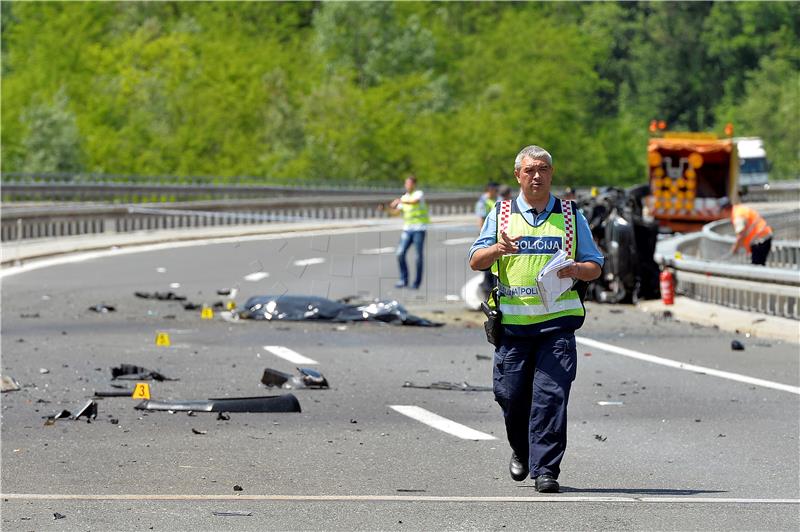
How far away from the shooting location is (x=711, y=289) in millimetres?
21719

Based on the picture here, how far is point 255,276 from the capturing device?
28.6 meters

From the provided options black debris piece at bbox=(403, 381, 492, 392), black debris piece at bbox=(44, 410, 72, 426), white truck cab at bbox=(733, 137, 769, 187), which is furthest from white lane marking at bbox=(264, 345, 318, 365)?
white truck cab at bbox=(733, 137, 769, 187)

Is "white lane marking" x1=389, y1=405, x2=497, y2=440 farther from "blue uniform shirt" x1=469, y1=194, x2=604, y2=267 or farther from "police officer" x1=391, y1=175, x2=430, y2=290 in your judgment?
"police officer" x1=391, y1=175, x2=430, y2=290

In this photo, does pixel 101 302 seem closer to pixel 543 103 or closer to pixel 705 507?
pixel 705 507

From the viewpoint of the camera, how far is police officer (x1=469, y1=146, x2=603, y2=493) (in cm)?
875

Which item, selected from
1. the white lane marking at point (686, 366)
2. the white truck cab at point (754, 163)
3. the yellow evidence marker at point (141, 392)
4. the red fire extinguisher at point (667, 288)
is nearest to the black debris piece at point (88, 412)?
the yellow evidence marker at point (141, 392)

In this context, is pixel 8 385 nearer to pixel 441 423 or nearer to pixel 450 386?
pixel 450 386

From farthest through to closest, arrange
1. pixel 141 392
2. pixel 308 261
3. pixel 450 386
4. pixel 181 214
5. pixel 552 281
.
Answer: pixel 181 214 → pixel 308 261 → pixel 450 386 → pixel 141 392 → pixel 552 281

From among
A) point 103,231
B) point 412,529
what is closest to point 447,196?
point 103,231

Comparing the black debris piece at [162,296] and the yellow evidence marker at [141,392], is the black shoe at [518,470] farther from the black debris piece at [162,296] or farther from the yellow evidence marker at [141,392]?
the black debris piece at [162,296]

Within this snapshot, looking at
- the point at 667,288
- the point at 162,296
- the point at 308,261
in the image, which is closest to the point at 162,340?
the point at 162,296

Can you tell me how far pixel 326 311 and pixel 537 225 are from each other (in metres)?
11.5

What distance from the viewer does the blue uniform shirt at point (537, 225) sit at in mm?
8820

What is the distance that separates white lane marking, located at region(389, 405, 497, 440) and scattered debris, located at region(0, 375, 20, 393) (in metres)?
2.85
